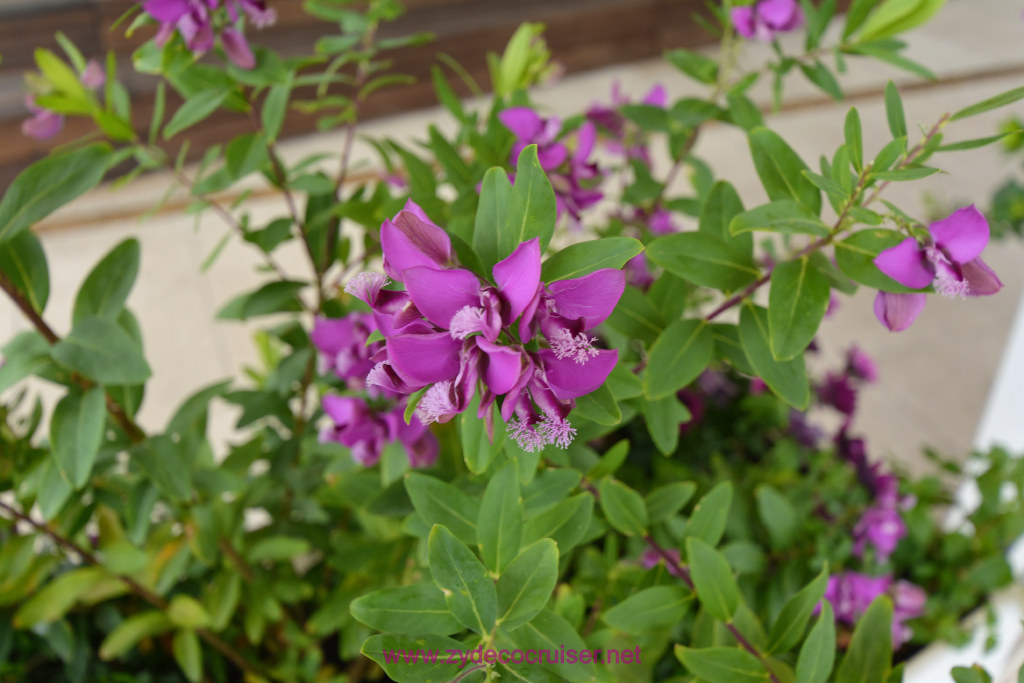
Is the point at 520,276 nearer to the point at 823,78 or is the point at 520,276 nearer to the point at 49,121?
the point at 823,78

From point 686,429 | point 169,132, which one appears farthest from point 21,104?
point 686,429

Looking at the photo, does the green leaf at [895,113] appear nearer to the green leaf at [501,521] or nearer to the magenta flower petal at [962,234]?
the magenta flower petal at [962,234]

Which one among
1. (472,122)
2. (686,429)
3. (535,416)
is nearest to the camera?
(535,416)

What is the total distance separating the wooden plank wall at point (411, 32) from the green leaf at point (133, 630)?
1414 mm

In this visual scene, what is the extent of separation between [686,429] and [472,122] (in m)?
0.46

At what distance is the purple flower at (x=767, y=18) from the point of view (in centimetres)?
60

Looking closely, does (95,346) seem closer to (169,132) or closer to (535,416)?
(169,132)

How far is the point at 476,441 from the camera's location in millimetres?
361

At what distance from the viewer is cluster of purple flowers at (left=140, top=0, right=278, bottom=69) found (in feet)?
1.69

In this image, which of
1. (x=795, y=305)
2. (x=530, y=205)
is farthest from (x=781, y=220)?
(x=530, y=205)

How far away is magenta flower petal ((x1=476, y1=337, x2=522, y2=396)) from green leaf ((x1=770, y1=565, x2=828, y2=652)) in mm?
279

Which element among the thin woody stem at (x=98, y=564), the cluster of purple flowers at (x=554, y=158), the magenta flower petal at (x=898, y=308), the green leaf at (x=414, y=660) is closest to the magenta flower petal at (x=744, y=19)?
the cluster of purple flowers at (x=554, y=158)

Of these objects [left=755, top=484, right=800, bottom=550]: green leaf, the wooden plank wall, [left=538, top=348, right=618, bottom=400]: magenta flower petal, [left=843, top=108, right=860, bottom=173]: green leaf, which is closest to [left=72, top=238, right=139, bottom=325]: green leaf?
[left=538, top=348, right=618, bottom=400]: magenta flower petal

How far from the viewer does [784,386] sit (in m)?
0.44
